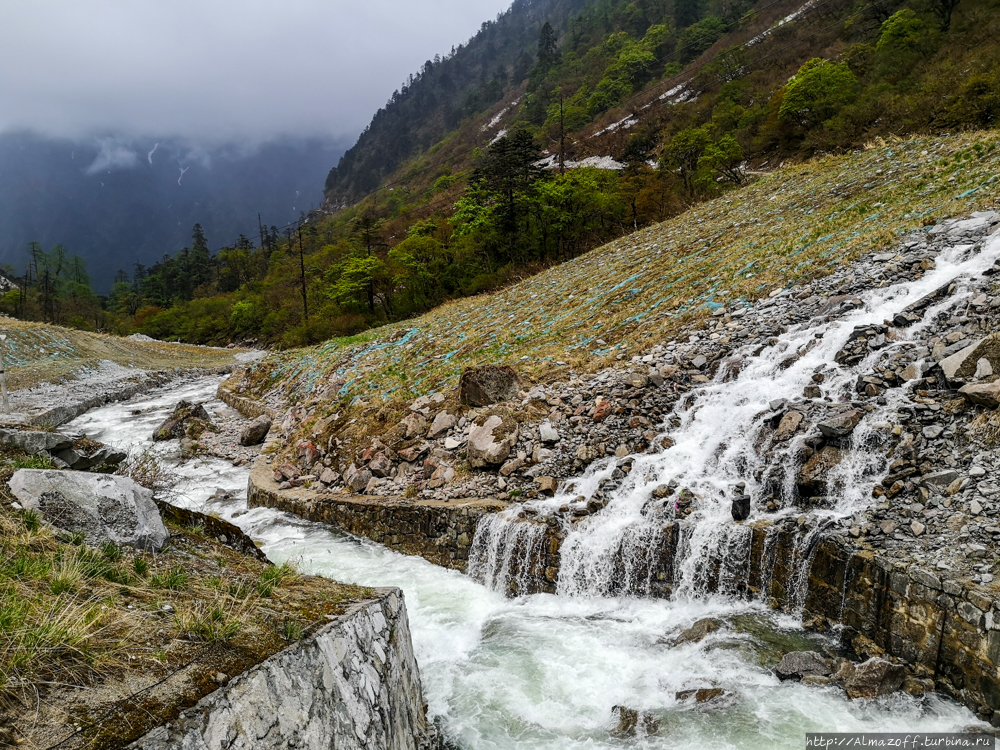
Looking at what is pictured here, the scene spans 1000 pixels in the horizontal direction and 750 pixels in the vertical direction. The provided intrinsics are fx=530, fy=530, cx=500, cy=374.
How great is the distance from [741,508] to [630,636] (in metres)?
2.17

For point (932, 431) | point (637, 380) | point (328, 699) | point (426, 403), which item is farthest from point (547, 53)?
point (328, 699)

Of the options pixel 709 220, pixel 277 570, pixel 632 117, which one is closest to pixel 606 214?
pixel 709 220

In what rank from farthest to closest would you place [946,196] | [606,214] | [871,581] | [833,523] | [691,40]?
[691,40], [606,214], [946,196], [833,523], [871,581]

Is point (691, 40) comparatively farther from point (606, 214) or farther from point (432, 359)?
point (432, 359)

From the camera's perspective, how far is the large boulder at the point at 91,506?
4.54 m

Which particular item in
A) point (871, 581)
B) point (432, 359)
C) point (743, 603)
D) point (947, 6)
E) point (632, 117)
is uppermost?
point (632, 117)

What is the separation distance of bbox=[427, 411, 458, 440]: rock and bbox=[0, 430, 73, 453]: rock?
6.17 m

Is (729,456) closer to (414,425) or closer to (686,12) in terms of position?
(414,425)

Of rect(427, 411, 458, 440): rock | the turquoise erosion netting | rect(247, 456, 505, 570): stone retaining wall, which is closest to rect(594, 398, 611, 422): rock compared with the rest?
the turquoise erosion netting

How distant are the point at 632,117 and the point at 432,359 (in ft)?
196

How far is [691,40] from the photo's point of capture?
75.4 metres

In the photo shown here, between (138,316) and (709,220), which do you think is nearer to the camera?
(709,220)

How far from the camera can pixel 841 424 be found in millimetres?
6891

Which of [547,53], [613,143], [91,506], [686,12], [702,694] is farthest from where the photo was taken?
[547,53]
